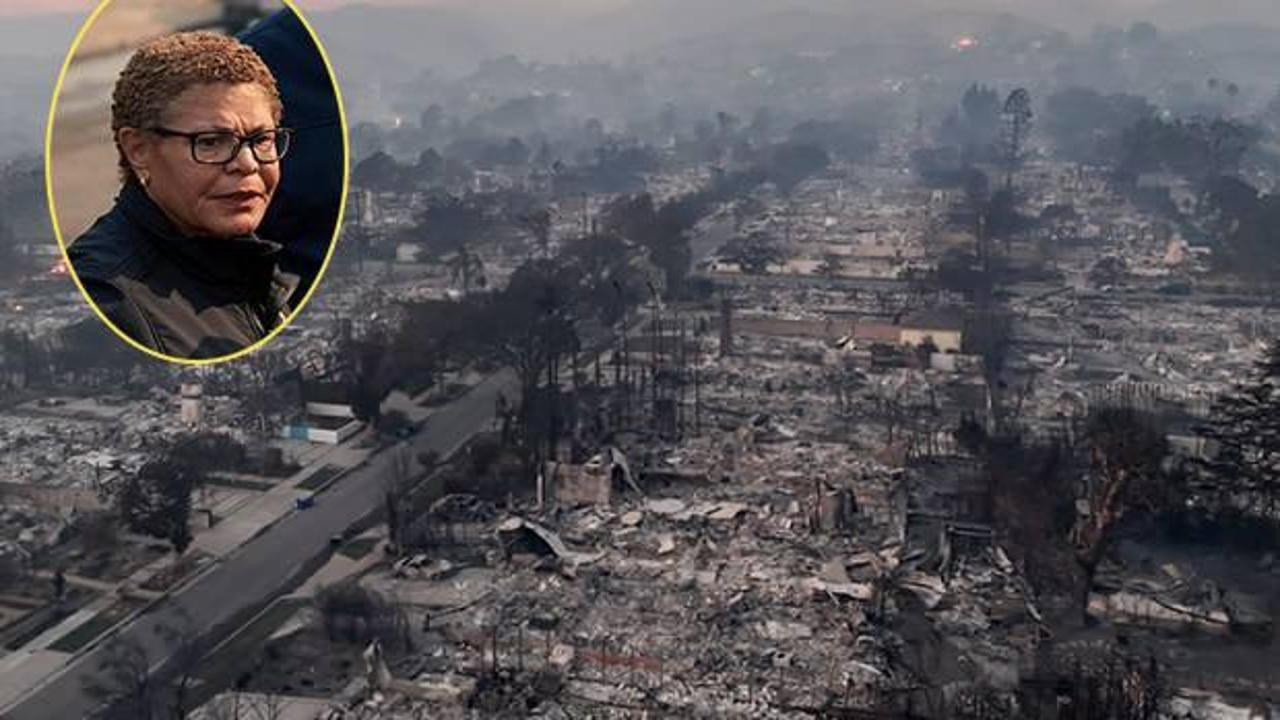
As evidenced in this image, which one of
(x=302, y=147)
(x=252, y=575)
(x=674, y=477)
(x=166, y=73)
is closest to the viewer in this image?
(x=166, y=73)

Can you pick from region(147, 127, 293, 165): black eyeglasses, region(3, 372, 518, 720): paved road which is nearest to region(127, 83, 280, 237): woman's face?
region(147, 127, 293, 165): black eyeglasses

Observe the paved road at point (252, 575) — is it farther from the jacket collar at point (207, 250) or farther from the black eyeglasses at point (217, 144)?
the black eyeglasses at point (217, 144)

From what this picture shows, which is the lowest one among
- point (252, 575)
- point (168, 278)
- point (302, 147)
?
point (252, 575)

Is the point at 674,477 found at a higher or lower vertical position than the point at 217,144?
lower

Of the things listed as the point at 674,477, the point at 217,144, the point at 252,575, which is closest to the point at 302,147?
the point at 217,144

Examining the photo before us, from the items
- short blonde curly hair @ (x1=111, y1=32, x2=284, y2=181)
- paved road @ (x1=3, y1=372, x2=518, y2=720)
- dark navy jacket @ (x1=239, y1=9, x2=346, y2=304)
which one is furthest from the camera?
paved road @ (x1=3, y1=372, x2=518, y2=720)

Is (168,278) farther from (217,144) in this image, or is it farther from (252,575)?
(252,575)

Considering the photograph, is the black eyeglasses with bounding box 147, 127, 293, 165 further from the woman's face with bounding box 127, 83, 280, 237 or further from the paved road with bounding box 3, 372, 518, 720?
the paved road with bounding box 3, 372, 518, 720
